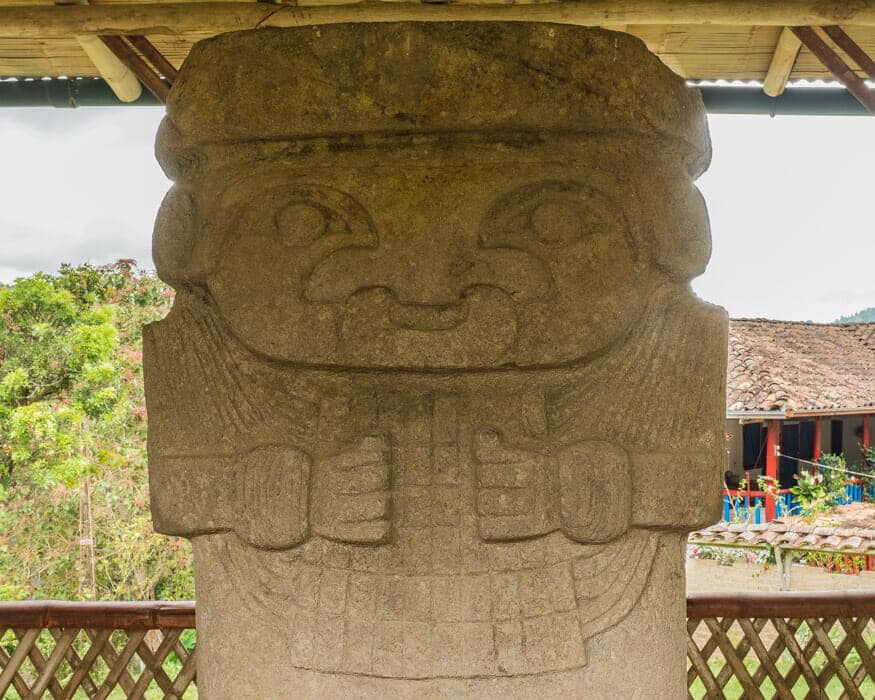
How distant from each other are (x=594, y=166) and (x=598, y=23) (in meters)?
1.01

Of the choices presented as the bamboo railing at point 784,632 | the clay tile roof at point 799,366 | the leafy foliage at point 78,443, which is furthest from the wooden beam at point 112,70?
the clay tile roof at point 799,366

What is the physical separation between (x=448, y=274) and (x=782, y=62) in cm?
208

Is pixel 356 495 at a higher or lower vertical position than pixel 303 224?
lower

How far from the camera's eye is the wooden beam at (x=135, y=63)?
3146mm

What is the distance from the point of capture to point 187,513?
2094 millimetres

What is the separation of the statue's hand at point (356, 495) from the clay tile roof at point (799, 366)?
16.3ft

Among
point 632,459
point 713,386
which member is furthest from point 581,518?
point 713,386

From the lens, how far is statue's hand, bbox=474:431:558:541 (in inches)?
77.8

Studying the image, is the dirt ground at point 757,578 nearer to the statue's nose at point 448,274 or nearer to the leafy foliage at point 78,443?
the leafy foliage at point 78,443

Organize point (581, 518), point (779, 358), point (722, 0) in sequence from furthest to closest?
point (779, 358), point (722, 0), point (581, 518)

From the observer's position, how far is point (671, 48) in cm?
328

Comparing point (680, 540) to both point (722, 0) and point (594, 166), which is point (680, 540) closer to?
point (594, 166)

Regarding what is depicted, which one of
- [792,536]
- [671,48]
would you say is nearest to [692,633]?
[671,48]

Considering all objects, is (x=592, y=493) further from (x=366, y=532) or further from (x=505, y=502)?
(x=366, y=532)
